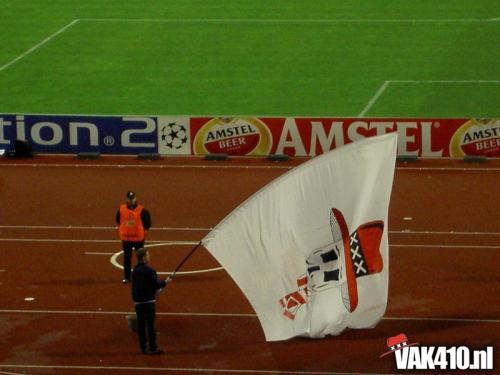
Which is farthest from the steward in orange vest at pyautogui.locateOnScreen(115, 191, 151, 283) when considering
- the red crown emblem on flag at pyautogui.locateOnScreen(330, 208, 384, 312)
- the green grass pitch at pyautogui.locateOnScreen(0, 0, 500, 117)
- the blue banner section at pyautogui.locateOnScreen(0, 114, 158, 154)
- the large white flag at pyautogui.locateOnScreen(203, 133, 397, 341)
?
the green grass pitch at pyautogui.locateOnScreen(0, 0, 500, 117)

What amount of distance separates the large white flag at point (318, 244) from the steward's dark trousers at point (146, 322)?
1559 millimetres

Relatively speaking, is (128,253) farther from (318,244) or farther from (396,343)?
(396,343)

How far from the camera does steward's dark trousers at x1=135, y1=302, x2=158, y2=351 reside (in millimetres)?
23312

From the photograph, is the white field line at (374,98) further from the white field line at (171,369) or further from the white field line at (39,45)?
the white field line at (171,369)

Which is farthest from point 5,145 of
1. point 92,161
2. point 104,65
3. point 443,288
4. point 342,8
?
point 342,8

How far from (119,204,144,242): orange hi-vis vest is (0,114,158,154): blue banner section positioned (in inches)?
489

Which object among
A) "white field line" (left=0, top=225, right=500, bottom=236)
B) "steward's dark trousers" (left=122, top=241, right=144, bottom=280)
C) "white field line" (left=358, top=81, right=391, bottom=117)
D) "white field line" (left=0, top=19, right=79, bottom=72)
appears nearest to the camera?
"steward's dark trousers" (left=122, top=241, right=144, bottom=280)

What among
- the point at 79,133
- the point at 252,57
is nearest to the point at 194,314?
the point at 79,133

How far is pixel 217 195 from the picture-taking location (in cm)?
3497

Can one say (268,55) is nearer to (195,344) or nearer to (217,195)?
(217,195)

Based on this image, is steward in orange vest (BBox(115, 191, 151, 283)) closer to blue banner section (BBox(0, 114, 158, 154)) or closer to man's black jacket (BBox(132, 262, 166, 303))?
man's black jacket (BBox(132, 262, 166, 303))

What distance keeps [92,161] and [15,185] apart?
3.12m

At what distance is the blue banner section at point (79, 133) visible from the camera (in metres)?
39.4

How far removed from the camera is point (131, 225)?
26969mm
